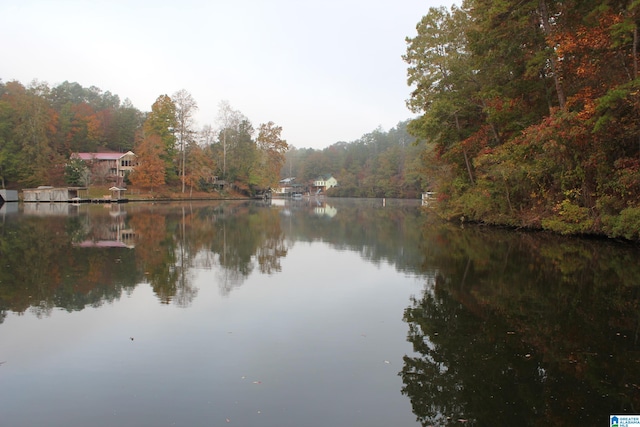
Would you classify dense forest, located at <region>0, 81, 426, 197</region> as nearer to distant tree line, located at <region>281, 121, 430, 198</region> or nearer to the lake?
distant tree line, located at <region>281, 121, 430, 198</region>

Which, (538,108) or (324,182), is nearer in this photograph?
(538,108)

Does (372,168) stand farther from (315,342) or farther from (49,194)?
(315,342)

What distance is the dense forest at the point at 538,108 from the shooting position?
1457 centimetres

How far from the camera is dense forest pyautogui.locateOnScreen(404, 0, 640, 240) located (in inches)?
574

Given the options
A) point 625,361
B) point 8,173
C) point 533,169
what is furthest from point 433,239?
point 8,173

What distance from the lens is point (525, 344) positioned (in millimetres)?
5820

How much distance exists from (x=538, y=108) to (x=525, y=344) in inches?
740

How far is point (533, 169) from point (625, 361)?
582 inches

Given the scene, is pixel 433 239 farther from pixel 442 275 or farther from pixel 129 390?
pixel 129 390

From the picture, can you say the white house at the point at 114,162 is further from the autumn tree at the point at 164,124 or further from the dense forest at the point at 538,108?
the dense forest at the point at 538,108

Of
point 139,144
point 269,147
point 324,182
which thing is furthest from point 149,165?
point 324,182

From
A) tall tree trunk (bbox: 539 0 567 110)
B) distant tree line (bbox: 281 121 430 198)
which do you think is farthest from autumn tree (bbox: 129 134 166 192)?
tall tree trunk (bbox: 539 0 567 110)

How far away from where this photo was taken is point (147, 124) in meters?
63.8

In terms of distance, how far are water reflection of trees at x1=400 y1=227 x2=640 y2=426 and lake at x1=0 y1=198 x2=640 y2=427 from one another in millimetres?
26
